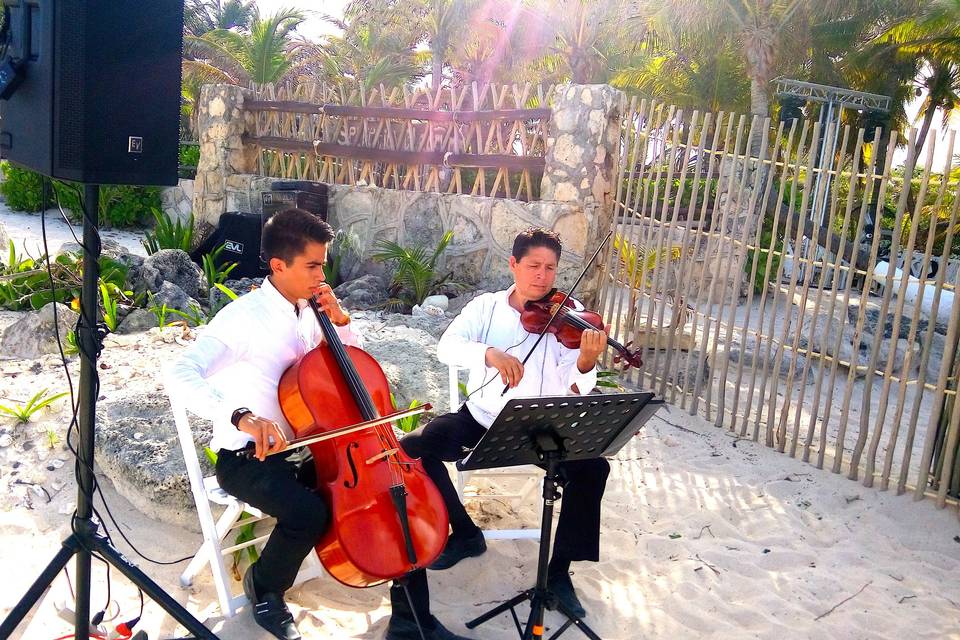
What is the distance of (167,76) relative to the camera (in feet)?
6.85

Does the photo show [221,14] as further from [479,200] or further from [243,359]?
[243,359]

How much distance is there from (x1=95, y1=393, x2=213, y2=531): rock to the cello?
967 millimetres

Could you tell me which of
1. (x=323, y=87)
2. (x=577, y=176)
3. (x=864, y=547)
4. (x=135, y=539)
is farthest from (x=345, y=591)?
(x=323, y=87)

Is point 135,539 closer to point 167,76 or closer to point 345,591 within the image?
point 345,591

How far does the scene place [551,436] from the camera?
2.38 metres

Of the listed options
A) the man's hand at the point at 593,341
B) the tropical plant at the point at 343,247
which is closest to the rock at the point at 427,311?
the tropical plant at the point at 343,247

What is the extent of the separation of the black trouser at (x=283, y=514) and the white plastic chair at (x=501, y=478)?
0.58 metres

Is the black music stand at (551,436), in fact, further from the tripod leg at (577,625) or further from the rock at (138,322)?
the rock at (138,322)

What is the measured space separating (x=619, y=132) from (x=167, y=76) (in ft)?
15.4

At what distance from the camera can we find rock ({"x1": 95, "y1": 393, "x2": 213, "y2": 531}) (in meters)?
3.26

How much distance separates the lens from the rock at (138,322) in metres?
5.52

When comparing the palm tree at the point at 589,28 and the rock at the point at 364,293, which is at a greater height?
the palm tree at the point at 589,28

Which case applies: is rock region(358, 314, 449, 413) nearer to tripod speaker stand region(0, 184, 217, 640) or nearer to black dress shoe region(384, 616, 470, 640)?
black dress shoe region(384, 616, 470, 640)

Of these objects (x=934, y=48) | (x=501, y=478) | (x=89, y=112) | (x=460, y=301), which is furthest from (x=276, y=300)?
(x=934, y=48)
